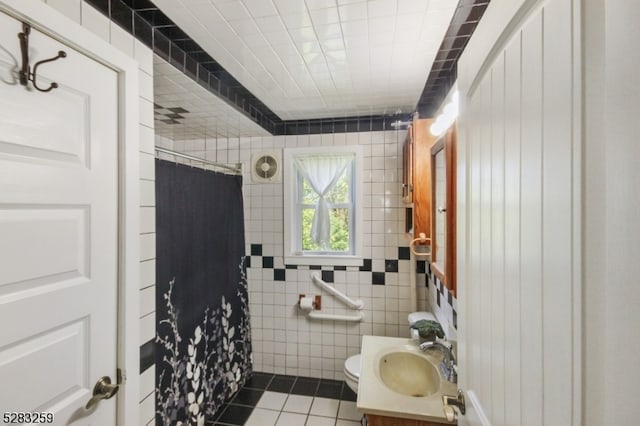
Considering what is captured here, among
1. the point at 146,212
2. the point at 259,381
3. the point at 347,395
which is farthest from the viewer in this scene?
the point at 259,381

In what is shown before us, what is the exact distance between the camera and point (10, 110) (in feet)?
2.57

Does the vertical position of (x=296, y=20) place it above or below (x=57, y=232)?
above

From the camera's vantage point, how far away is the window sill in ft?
8.18

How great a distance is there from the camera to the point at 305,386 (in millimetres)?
2457

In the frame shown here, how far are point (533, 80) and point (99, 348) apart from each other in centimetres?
140

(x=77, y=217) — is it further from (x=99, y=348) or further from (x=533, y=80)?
(x=533, y=80)

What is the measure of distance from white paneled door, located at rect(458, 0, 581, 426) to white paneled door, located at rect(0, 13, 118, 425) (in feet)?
3.86

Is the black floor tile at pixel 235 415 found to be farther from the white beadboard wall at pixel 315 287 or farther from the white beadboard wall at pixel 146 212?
the white beadboard wall at pixel 146 212

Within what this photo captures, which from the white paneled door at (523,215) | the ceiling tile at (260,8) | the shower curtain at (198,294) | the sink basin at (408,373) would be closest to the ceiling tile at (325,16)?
the ceiling tile at (260,8)

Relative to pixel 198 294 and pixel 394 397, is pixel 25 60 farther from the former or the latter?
pixel 394 397

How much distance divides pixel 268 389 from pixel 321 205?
1.55 metres

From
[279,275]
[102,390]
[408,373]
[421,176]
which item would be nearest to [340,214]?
[279,275]

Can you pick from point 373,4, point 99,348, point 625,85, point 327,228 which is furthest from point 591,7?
point 327,228

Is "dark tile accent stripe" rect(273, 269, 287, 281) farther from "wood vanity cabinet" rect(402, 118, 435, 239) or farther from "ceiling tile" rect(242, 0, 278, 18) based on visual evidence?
"ceiling tile" rect(242, 0, 278, 18)
